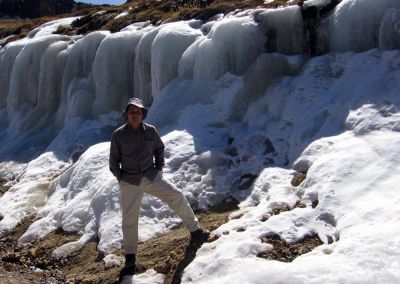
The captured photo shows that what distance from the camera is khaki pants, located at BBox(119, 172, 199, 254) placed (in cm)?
817

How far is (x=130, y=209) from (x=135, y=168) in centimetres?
64

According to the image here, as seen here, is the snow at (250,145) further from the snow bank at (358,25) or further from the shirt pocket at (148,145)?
the shirt pocket at (148,145)

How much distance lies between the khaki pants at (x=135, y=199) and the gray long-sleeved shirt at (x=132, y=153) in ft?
0.37

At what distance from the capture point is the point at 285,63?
13.5 m


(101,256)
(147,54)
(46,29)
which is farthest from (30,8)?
(101,256)

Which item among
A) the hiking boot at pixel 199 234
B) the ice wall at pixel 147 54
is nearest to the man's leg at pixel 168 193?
the hiking boot at pixel 199 234

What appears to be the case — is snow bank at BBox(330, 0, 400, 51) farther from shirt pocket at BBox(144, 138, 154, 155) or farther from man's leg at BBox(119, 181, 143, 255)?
man's leg at BBox(119, 181, 143, 255)

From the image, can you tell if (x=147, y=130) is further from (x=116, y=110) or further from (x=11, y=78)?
(x=11, y=78)

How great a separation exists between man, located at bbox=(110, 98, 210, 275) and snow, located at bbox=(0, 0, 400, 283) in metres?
0.78

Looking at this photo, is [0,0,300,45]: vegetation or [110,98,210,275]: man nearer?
[110,98,210,275]: man

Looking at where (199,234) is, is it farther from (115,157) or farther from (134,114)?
(134,114)

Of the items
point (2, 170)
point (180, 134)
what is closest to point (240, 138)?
point (180, 134)

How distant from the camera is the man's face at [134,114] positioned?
25.8 ft

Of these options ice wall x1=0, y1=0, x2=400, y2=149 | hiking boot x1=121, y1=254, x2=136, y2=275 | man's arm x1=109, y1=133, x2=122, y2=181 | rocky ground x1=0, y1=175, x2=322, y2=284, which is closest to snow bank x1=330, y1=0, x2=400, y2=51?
ice wall x1=0, y1=0, x2=400, y2=149
